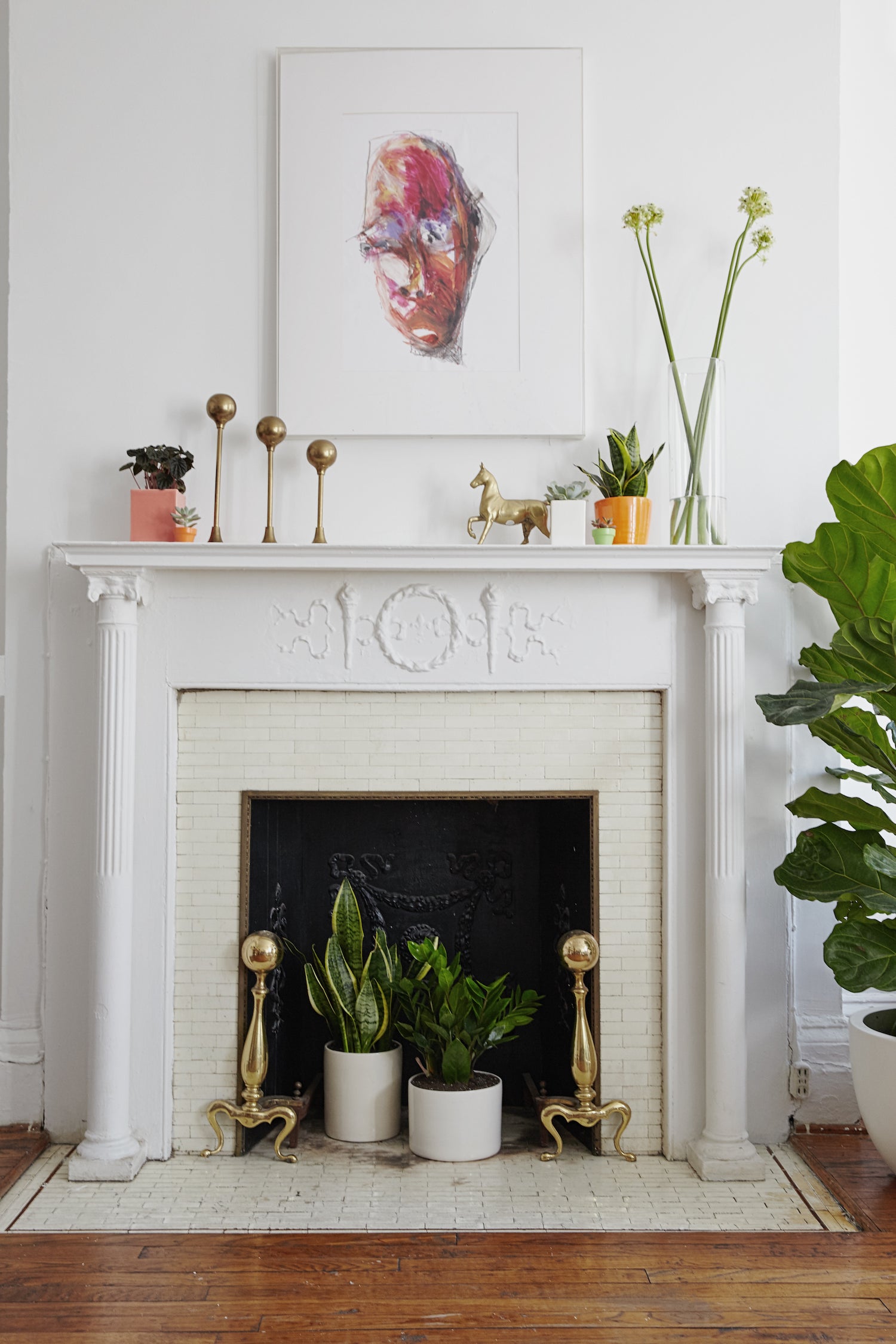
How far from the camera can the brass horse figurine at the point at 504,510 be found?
253cm

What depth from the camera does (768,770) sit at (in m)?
2.63

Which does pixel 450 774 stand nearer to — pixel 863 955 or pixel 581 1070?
pixel 581 1070

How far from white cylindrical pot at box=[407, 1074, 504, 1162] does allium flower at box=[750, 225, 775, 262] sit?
2016 millimetres

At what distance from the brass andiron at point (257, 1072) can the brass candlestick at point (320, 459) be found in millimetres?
931

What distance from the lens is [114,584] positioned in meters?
2.45

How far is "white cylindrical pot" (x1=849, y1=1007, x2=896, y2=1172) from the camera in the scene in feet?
7.43

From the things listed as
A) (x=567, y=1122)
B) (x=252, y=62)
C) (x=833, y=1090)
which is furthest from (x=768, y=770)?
(x=252, y=62)

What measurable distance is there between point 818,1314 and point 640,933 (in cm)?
87

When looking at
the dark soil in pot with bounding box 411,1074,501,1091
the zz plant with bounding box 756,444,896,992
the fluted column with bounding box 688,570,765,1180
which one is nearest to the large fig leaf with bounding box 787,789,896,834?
the zz plant with bounding box 756,444,896,992

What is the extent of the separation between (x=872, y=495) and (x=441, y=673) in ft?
3.26

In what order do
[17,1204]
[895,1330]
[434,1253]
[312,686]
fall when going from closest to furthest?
[895,1330], [434,1253], [17,1204], [312,686]

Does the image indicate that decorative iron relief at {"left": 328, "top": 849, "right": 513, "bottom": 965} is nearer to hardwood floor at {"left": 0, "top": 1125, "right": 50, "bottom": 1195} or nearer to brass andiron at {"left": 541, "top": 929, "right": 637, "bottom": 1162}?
brass andiron at {"left": 541, "top": 929, "right": 637, "bottom": 1162}

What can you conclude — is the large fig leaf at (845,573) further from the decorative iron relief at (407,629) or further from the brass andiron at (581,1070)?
the brass andiron at (581,1070)

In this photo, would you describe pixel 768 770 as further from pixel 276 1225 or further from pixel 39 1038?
pixel 39 1038
